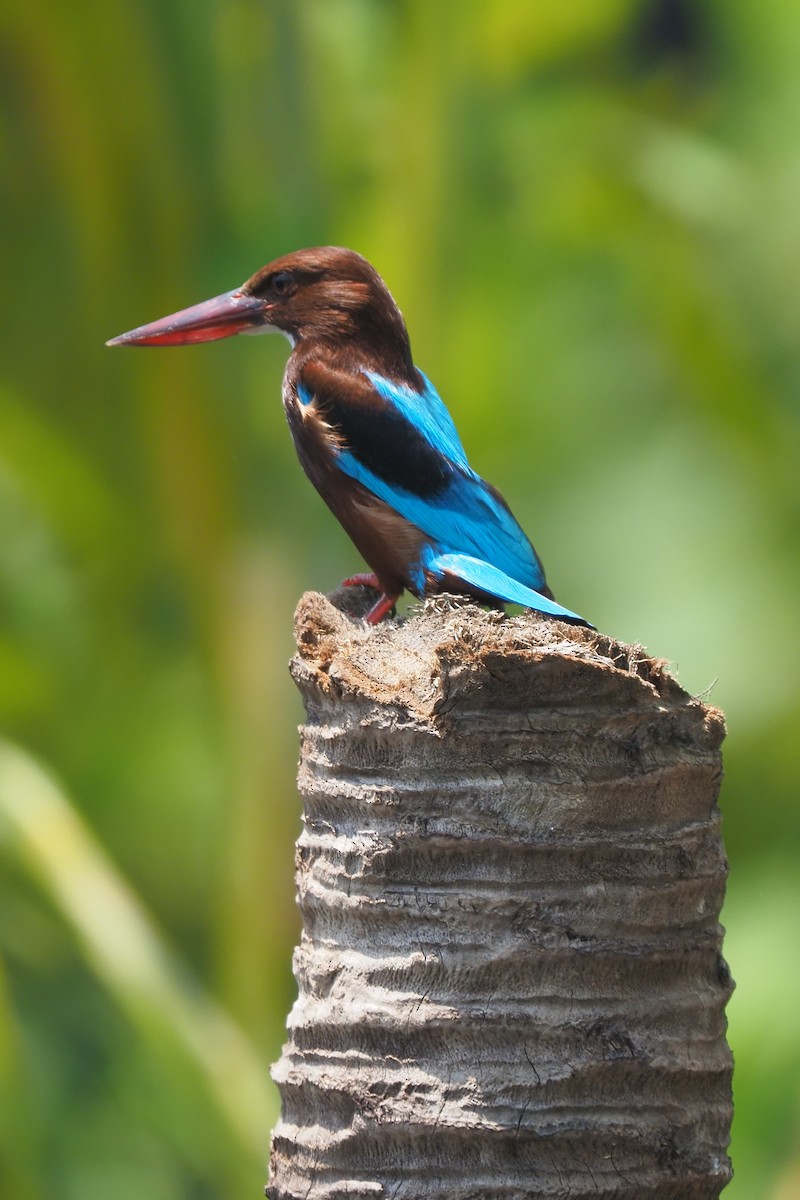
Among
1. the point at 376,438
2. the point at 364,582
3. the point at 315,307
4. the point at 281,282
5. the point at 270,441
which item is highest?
the point at 270,441

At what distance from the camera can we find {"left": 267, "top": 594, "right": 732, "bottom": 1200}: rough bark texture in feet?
9.15

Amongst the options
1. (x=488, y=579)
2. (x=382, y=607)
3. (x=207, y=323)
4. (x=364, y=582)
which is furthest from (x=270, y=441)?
(x=488, y=579)

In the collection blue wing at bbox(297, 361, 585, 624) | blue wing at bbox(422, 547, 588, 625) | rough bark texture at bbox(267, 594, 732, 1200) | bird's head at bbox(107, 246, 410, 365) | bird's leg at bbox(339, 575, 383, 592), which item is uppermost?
bird's head at bbox(107, 246, 410, 365)

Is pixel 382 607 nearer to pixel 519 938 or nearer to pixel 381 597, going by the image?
pixel 381 597

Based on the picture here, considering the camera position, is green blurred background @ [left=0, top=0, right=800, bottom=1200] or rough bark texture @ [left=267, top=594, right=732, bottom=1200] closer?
rough bark texture @ [left=267, top=594, right=732, bottom=1200]

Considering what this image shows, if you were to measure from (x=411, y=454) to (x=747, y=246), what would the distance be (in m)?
5.68

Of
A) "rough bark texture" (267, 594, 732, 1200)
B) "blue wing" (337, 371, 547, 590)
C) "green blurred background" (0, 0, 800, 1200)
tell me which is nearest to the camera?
"rough bark texture" (267, 594, 732, 1200)

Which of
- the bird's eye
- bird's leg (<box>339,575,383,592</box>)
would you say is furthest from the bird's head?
bird's leg (<box>339,575,383,592</box>)

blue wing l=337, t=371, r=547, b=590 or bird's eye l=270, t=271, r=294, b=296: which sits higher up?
bird's eye l=270, t=271, r=294, b=296

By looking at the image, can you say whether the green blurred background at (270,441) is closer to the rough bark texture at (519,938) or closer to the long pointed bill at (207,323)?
the long pointed bill at (207,323)

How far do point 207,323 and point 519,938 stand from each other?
2.34 m

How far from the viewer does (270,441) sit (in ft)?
28.0

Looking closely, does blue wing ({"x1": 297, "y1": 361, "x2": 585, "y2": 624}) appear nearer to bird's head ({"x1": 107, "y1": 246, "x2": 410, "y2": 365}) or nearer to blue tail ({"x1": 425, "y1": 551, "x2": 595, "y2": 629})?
blue tail ({"x1": 425, "y1": 551, "x2": 595, "y2": 629})

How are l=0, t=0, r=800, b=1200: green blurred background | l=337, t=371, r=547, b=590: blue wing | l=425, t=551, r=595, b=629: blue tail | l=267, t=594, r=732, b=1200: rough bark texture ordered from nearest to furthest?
l=267, t=594, r=732, b=1200: rough bark texture < l=425, t=551, r=595, b=629: blue tail < l=337, t=371, r=547, b=590: blue wing < l=0, t=0, r=800, b=1200: green blurred background
